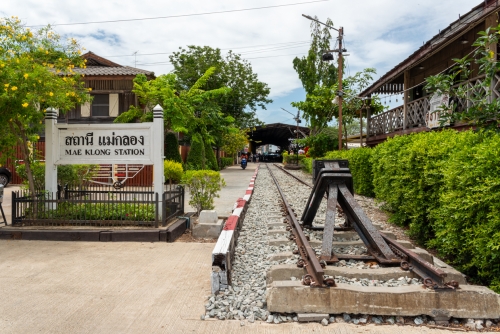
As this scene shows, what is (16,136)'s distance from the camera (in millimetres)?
7785

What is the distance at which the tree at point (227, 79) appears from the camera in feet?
108

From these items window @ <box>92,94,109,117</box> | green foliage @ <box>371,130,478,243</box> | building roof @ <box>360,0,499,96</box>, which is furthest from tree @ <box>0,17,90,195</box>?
window @ <box>92,94,109,117</box>

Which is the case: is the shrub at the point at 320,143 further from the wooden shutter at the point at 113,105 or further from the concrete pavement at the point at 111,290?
the concrete pavement at the point at 111,290

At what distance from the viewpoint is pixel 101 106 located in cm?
2127

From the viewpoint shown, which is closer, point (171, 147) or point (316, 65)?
point (171, 147)

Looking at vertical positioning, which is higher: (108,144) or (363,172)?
(108,144)

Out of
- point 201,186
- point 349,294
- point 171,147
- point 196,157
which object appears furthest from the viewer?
point 196,157

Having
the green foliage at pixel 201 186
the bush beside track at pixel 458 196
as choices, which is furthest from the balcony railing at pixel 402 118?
the green foliage at pixel 201 186

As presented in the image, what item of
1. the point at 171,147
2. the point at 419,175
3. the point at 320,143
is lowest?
the point at 419,175

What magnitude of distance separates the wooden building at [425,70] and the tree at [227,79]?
14.5 meters

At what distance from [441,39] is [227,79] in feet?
77.9

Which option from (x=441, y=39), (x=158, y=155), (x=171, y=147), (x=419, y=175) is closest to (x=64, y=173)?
(x=158, y=155)

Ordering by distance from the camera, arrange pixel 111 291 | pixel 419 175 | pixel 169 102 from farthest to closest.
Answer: pixel 169 102, pixel 419 175, pixel 111 291

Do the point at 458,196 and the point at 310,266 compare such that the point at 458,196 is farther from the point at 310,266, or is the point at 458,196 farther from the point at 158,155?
the point at 158,155
